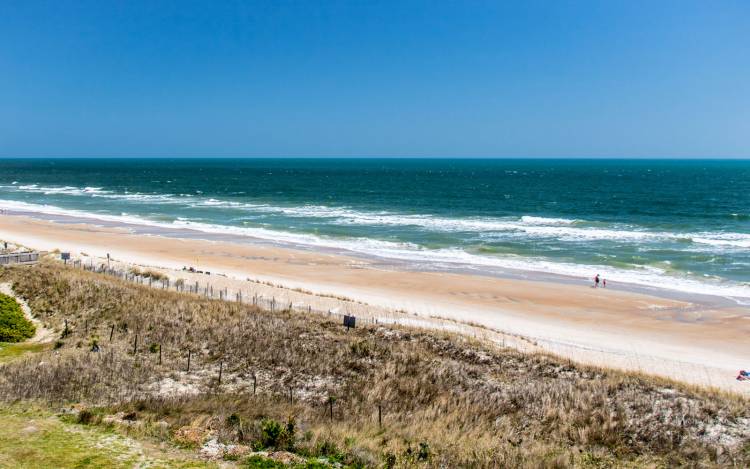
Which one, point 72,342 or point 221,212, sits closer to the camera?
point 72,342

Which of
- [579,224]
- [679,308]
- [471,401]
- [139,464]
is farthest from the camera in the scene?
[579,224]

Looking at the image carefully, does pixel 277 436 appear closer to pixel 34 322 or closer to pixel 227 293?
pixel 34 322

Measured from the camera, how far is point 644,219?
72875 mm

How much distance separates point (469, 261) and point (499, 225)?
23040mm

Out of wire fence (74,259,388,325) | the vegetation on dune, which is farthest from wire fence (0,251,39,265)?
the vegetation on dune

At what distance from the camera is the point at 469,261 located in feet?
157

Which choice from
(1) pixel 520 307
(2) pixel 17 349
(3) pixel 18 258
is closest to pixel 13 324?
(2) pixel 17 349

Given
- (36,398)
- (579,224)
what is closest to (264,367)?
(36,398)

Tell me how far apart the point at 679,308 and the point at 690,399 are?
18.5 metres

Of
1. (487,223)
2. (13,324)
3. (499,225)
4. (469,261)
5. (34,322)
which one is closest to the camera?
(13,324)

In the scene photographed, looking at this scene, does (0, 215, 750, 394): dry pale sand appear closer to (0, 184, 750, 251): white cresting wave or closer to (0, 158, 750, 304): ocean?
(0, 158, 750, 304): ocean

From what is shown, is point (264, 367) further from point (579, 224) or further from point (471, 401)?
point (579, 224)

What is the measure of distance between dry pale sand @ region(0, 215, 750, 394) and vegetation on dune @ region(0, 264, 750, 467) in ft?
17.1

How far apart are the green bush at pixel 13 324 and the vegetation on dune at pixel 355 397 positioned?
1.07m
